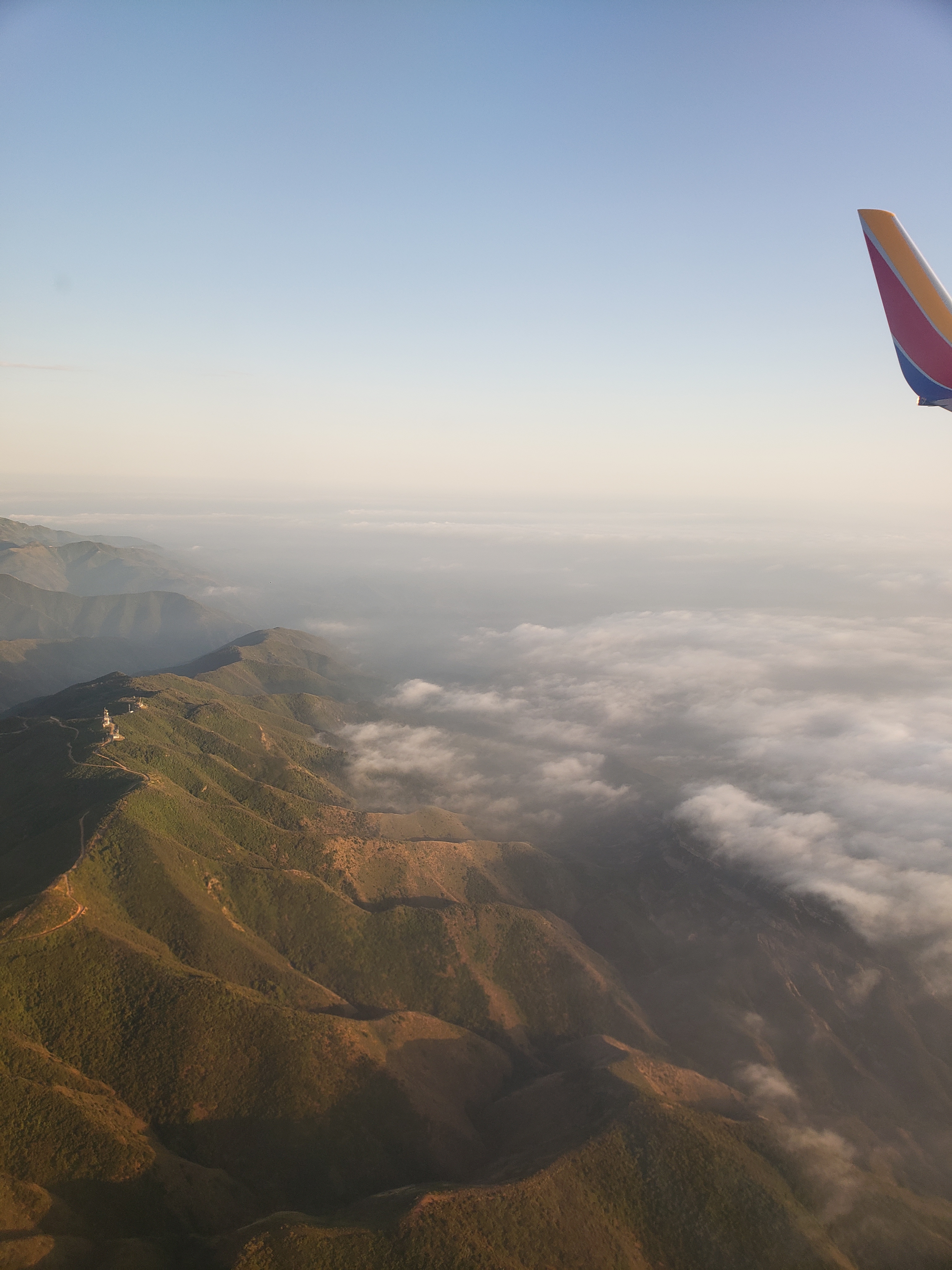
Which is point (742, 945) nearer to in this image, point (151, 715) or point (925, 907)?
point (925, 907)

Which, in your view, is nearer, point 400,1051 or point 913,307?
point 913,307

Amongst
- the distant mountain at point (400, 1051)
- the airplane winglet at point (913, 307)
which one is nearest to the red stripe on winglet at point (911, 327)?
the airplane winglet at point (913, 307)

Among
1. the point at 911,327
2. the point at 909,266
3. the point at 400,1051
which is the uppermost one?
the point at 909,266

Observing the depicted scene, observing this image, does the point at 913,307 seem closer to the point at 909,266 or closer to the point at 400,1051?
the point at 909,266

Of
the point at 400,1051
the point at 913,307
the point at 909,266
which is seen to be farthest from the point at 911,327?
the point at 400,1051

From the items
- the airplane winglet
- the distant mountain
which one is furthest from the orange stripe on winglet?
the distant mountain

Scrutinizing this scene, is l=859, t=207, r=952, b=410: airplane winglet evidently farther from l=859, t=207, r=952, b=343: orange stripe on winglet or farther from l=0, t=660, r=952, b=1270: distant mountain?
l=0, t=660, r=952, b=1270: distant mountain

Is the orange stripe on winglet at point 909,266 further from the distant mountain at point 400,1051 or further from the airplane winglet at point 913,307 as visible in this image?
the distant mountain at point 400,1051
